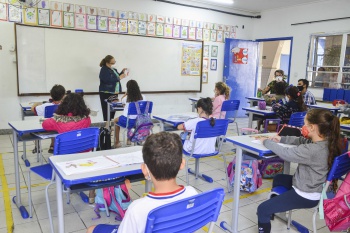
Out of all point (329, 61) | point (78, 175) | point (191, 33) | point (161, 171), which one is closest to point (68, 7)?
point (191, 33)

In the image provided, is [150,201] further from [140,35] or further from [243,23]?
[243,23]

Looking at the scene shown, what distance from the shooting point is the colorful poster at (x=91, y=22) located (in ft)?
19.6

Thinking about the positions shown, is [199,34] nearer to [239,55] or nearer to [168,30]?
[168,30]

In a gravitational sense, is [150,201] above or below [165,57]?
below

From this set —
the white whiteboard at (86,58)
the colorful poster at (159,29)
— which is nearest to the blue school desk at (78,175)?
the white whiteboard at (86,58)

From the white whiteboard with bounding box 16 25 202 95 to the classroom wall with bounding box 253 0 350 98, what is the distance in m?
2.34

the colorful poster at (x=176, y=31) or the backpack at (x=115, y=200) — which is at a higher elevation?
the colorful poster at (x=176, y=31)

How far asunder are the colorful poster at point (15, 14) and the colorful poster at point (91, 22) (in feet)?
3.97

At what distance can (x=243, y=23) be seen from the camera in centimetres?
845

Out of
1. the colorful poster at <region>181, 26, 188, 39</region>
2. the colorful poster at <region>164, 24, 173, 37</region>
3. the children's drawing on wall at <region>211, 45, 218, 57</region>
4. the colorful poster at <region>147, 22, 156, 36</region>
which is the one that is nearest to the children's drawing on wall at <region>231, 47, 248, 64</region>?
the children's drawing on wall at <region>211, 45, 218, 57</region>

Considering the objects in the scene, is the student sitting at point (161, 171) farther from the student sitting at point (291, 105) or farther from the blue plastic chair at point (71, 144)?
the student sitting at point (291, 105)

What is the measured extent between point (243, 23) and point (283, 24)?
3.57 ft

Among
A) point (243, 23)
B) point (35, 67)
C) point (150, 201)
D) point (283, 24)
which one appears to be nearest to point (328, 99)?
point (283, 24)

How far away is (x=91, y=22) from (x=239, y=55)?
4.07m
